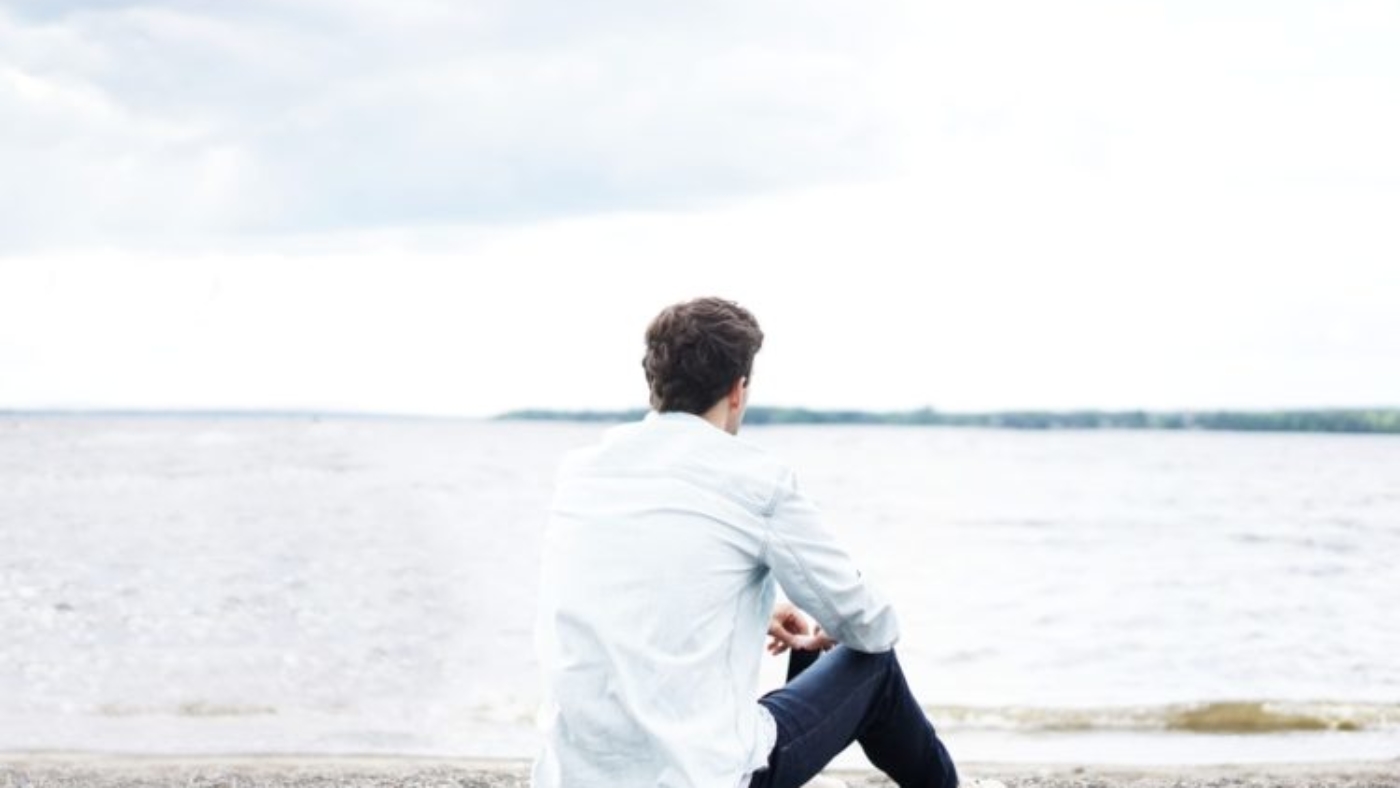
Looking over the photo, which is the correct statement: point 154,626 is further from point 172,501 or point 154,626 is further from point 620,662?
point 172,501

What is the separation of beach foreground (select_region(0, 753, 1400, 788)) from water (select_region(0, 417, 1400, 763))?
824 mm

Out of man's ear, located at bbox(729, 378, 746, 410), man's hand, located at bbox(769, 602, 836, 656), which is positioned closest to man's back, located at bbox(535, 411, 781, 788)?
man's ear, located at bbox(729, 378, 746, 410)

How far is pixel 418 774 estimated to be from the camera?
289 inches

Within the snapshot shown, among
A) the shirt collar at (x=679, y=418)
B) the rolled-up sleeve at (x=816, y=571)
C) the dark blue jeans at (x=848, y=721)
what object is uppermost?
the shirt collar at (x=679, y=418)

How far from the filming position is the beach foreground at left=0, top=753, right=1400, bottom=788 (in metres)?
7.12

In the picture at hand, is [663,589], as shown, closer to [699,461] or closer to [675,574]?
[675,574]

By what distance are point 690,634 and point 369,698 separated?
331 inches

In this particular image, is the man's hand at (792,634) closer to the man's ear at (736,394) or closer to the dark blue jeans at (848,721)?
the dark blue jeans at (848,721)

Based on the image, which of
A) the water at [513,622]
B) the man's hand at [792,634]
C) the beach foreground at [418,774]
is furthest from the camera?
the water at [513,622]

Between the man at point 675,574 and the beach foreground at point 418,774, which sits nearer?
the man at point 675,574

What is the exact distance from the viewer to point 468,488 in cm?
4475

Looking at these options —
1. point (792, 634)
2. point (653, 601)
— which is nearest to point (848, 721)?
point (792, 634)

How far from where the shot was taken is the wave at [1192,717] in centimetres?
1030

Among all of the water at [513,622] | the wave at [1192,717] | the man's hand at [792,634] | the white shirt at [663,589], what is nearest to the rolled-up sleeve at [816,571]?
the white shirt at [663,589]
